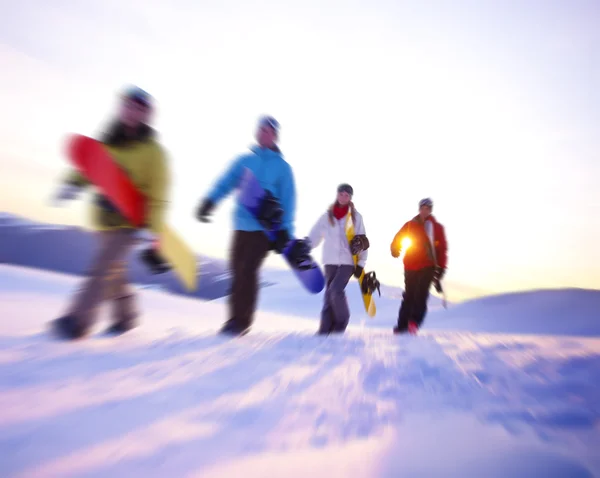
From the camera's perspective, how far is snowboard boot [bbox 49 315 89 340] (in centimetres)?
238

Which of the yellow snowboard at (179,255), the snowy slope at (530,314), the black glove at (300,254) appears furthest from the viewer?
the snowy slope at (530,314)

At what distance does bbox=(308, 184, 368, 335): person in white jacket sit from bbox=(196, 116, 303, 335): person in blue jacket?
111cm

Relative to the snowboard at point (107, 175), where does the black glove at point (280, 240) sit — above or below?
below

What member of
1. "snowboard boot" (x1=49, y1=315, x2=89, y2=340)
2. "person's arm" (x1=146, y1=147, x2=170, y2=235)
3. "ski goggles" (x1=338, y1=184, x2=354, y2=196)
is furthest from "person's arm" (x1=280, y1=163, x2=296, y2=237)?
"snowboard boot" (x1=49, y1=315, x2=89, y2=340)

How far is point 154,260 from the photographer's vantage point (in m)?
2.88

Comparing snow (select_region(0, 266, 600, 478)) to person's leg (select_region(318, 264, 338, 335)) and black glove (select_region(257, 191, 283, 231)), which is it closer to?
black glove (select_region(257, 191, 283, 231))

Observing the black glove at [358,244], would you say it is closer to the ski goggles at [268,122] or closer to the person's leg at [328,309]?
the person's leg at [328,309]

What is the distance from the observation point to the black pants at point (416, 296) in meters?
4.89

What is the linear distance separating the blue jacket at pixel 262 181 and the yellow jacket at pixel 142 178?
1.96ft

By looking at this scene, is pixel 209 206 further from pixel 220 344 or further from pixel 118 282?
pixel 220 344

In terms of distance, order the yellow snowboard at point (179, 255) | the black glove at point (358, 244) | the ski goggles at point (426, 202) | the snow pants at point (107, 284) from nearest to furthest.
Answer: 1. the snow pants at point (107, 284)
2. the yellow snowboard at point (179, 255)
3. the black glove at point (358, 244)
4. the ski goggles at point (426, 202)

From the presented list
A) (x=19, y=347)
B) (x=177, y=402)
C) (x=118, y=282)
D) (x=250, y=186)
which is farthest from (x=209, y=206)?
(x=177, y=402)

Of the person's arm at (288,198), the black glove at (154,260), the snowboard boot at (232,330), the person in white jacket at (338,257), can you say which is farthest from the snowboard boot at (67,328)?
the person in white jacket at (338,257)

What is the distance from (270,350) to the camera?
245 centimetres
